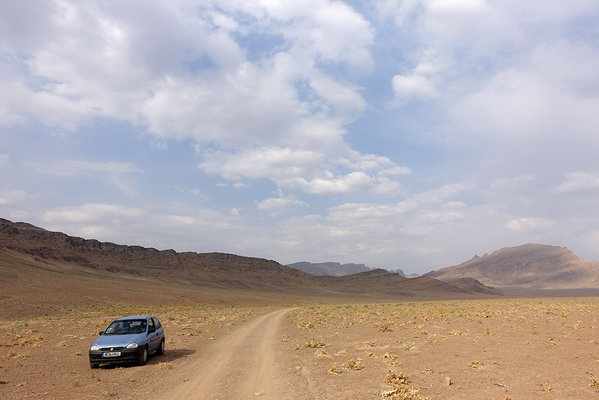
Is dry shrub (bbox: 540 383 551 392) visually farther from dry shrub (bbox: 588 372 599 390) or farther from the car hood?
the car hood

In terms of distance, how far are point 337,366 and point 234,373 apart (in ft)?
10.6

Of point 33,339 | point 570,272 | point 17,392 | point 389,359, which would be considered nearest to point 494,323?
point 389,359

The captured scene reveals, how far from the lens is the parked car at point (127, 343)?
14.0 metres

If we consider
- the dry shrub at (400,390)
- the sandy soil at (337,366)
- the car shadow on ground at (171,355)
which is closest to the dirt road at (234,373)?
the sandy soil at (337,366)

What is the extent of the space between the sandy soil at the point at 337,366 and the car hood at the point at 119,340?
81cm

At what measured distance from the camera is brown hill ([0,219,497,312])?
56.9 m

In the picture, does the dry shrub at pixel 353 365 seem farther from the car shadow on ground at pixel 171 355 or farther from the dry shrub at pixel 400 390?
the car shadow on ground at pixel 171 355

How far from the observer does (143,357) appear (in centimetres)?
1462

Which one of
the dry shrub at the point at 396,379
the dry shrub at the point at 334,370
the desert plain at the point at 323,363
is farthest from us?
the dry shrub at the point at 334,370

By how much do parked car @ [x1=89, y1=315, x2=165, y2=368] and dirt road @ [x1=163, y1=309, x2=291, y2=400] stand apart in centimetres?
177

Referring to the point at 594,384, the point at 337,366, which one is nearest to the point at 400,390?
the point at 337,366

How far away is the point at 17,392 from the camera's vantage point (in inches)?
444

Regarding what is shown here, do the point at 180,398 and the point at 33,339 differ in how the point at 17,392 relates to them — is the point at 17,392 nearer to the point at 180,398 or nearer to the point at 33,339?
the point at 180,398

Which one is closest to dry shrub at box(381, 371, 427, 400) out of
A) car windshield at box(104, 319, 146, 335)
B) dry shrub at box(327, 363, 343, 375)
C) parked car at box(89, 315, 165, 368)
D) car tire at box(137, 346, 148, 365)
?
dry shrub at box(327, 363, 343, 375)
